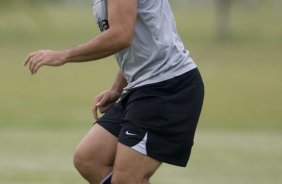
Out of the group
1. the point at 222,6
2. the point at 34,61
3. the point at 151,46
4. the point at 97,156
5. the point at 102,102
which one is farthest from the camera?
the point at 222,6

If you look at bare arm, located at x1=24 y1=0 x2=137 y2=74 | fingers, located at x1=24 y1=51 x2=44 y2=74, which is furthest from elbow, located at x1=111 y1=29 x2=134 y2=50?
fingers, located at x1=24 y1=51 x2=44 y2=74

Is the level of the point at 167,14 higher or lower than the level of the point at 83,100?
higher

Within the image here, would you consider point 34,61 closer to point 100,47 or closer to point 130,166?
point 100,47

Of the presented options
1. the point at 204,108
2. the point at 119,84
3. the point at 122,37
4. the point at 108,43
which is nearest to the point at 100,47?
the point at 108,43

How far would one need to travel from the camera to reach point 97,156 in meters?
7.00

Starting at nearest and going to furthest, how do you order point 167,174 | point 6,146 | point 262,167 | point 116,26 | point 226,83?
point 116,26, point 167,174, point 262,167, point 6,146, point 226,83

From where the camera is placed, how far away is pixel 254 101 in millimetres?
27922

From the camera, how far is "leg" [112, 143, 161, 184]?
6.70 m

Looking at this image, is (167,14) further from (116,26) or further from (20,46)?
(20,46)

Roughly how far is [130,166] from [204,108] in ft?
62.0

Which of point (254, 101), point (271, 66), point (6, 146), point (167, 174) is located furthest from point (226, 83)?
point (167, 174)

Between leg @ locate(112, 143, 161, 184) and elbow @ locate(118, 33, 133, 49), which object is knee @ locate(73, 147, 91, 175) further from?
elbow @ locate(118, 33, 133, 49)

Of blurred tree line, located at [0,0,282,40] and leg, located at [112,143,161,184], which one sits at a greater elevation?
leg, located at [112,143,161,184]

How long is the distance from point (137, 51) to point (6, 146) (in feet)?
25.3
